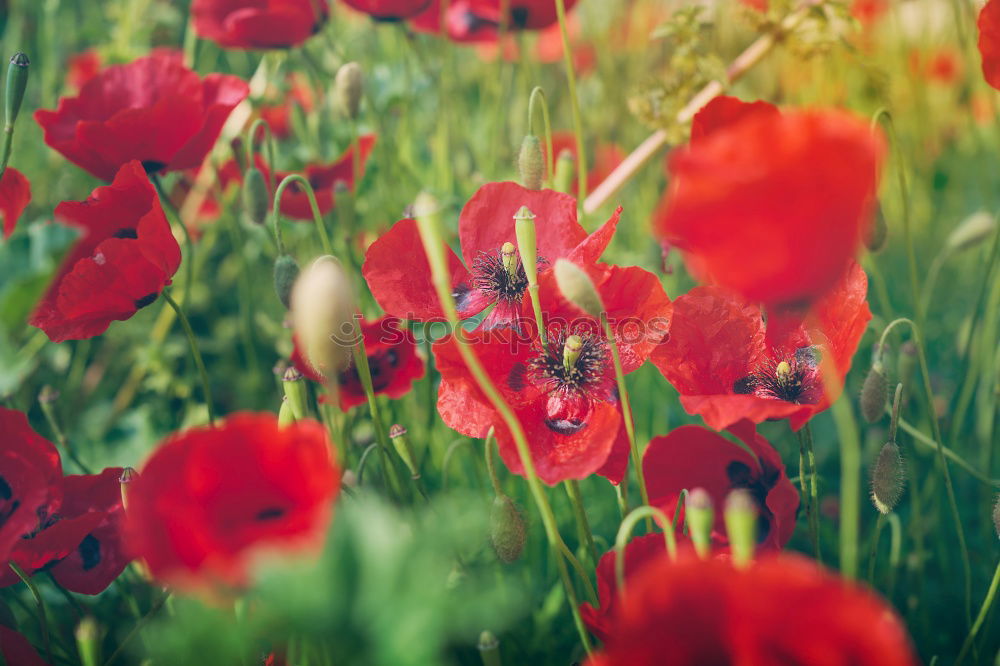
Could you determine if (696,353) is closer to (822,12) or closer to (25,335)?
(822,12)

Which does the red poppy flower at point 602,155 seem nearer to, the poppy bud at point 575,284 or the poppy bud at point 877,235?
the poppy bud at point 877,235

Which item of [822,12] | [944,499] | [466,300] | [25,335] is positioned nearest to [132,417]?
[25,335]

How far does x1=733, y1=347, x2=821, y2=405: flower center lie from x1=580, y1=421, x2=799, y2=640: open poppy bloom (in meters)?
0.06

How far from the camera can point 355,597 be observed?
57cm

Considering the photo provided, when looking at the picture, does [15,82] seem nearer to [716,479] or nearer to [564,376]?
[564,376]

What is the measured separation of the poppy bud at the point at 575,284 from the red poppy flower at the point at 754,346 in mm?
147

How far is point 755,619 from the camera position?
0.53 m

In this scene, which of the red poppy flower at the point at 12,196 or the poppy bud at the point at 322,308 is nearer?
the poppy bud at the point at 322,308

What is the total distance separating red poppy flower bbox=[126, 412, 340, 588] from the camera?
62 cm

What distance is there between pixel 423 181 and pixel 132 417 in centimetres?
81

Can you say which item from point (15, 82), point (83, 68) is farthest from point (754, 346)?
point (83, 68)

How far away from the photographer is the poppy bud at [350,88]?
1.28 meters

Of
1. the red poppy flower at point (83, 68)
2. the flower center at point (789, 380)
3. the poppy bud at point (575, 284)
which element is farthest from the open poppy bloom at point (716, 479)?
the red poppy flower at point (83, 68)

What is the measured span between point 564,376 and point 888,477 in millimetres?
359
